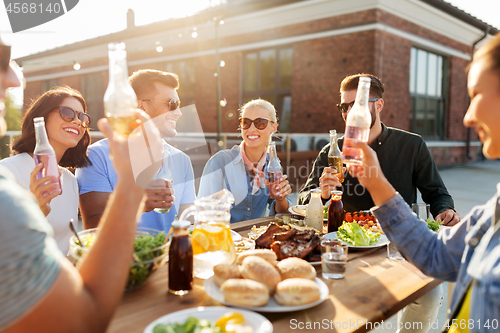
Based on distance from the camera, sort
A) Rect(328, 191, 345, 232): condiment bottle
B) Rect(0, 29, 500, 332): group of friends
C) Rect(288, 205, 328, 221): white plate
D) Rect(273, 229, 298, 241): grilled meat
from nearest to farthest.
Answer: Rect(0, 29, 500, 332): group of friends → Rect(273, 229, 298, 241): grilled meat → Rect(328, 191, 345, 232): condiment bottle → Rect(288, 205, 328, 221): white plate

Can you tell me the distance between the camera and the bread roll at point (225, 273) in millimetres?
1350

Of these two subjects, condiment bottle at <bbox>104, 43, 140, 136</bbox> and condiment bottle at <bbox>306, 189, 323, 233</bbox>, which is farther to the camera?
condiment bottle at <bbox>306, 189, 323, 233</bbox>

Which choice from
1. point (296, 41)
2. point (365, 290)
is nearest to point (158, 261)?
point (365, 290)

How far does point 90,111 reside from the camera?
2016cm

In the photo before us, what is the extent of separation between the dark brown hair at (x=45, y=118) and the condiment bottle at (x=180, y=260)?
1.52 m

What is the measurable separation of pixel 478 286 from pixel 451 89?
15860 mm

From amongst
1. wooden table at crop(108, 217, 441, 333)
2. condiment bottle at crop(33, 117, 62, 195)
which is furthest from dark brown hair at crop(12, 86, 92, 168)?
wooden table at crop(108, 217, 441, 333)

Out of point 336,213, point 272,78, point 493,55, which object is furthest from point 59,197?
point 272,78

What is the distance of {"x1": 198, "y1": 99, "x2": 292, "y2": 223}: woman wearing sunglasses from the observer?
314 cm

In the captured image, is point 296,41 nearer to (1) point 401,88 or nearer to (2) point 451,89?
(1) point 401,88

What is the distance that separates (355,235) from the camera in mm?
2002

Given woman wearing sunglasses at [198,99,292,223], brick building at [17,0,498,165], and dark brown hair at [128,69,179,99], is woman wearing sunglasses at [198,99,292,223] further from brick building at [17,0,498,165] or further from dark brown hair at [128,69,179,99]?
brick building at [17,0,498,165]

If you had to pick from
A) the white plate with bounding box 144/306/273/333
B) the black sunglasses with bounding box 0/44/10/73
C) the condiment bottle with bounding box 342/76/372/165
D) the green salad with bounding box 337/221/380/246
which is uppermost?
the black sunglasses with bounding box 0/44/10/73

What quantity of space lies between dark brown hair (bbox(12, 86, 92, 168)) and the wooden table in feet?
4.43
